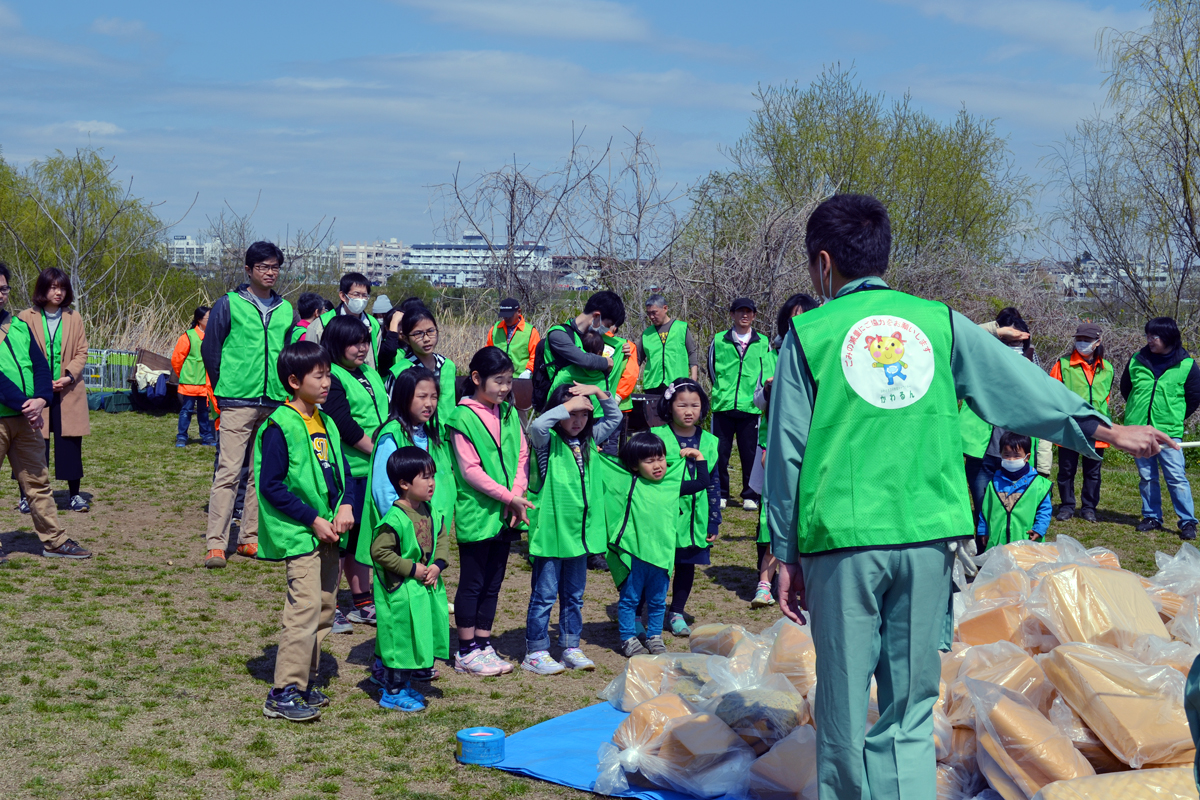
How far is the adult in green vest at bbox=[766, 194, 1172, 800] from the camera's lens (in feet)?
8.99

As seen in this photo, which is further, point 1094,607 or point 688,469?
point 688,469

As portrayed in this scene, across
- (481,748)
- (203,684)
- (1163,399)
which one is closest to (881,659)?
(481,748)

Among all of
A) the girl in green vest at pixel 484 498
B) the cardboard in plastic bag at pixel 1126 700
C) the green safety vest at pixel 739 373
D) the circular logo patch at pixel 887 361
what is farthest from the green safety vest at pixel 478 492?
the green safety vest at pixel 739 373

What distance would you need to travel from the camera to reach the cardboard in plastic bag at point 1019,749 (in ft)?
11.2

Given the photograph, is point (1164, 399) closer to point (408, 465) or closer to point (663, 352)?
point (663, 352)

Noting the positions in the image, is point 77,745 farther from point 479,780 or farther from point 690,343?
point 690,343

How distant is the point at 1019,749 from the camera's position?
3475 mm

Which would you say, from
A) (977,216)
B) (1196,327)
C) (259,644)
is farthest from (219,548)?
(977,216)

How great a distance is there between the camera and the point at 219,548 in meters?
7.27

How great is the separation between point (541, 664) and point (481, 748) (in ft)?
4.24

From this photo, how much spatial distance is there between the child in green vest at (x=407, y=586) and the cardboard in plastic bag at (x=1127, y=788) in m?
2.66

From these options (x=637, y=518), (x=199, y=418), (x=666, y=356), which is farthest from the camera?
(x=199, y=418)

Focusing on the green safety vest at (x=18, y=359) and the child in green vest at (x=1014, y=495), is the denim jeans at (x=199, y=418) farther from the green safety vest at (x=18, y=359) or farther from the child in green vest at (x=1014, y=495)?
the child in green vest at (x=1014, y=495)

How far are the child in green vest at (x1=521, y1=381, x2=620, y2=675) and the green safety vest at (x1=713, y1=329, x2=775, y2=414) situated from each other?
4.14 meters
